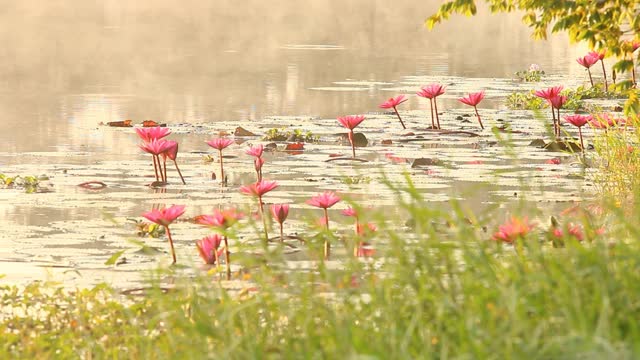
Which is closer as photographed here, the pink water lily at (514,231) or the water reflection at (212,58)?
the pink water lily at (514,231)

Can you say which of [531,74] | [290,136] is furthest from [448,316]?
[531,74]

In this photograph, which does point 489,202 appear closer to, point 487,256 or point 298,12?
point 487,256

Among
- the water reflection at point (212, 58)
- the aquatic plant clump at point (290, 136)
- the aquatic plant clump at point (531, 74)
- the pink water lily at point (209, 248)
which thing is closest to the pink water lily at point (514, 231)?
the pink water lily at point (209, 248)

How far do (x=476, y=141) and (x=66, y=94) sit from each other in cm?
→ 588

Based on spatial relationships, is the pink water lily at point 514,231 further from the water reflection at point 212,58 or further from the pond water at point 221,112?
the water reflection at point 212,58

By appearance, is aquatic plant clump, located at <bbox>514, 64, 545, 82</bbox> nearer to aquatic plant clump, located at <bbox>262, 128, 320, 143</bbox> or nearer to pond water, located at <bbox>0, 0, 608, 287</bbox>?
pond water, located at <bbox>0, 0, 608, 287</bbox>

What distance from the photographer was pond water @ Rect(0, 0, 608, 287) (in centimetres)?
857

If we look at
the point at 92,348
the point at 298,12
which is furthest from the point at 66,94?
the point at 298,12

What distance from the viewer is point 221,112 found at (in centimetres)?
1484

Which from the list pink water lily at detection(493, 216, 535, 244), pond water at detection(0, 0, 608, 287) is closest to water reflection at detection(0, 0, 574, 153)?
pond water at detection(0, 0, 608, 287)

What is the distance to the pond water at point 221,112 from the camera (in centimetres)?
857

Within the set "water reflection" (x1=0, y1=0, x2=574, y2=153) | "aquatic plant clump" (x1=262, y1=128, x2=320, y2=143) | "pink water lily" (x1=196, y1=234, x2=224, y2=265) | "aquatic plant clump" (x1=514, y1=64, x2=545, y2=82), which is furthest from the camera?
"aquatic plant clump" (x1=514, y1=64, x2=545, y2=82)

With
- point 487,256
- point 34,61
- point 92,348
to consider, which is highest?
point 34,61

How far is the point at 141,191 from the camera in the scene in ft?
31.6
